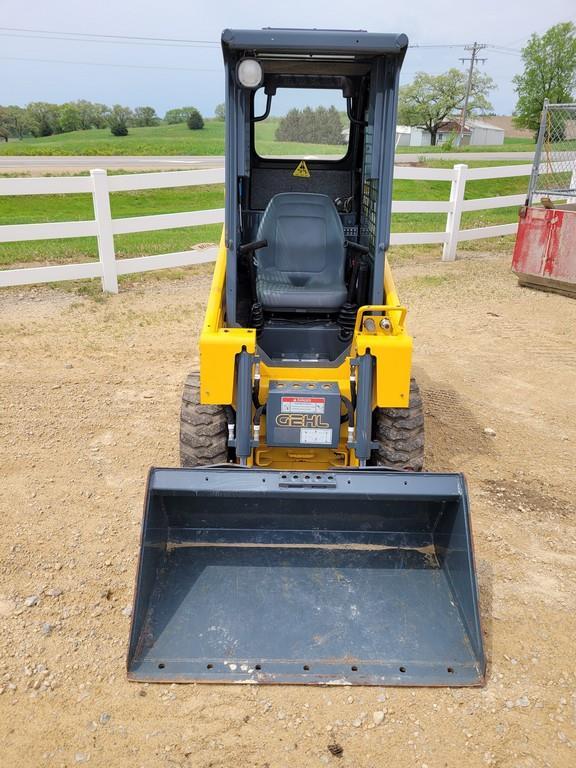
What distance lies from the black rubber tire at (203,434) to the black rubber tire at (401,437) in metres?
0.89

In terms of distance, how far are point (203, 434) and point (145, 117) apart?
7428 cm

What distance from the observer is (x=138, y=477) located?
420cm

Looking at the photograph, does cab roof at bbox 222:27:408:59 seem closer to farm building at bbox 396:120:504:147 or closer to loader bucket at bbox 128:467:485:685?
loader bucket at bbox 128:467:485:685

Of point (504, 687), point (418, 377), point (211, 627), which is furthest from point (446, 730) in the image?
point (418, 377)

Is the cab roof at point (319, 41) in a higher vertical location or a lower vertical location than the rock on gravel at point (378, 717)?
higher

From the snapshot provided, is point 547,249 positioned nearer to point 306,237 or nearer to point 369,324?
point 306,237

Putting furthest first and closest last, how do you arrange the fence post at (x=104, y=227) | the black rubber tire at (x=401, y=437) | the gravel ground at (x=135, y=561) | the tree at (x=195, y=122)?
the tree at (x=195, y=122) < the fence post at (x=104, y=227) < the black rubber tire at (x=401, y=437) < the gravel ground at (x=135, y=561)

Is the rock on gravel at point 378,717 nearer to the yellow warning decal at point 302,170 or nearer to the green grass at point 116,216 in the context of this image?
the yellow warning decal at point 302,170

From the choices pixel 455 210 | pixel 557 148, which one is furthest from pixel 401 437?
pixel 557 148

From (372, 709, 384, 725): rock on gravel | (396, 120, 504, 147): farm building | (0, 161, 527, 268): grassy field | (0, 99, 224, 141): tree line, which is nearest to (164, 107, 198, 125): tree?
(0, 99, 224, 141): tree line

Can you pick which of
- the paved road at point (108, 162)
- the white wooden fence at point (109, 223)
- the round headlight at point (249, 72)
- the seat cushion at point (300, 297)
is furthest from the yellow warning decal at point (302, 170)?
the paved road at point (108, 162)

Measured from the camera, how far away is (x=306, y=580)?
3.01 m

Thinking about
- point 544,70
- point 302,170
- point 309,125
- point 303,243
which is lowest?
point 303,243

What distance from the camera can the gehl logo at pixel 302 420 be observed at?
11.2 feet
